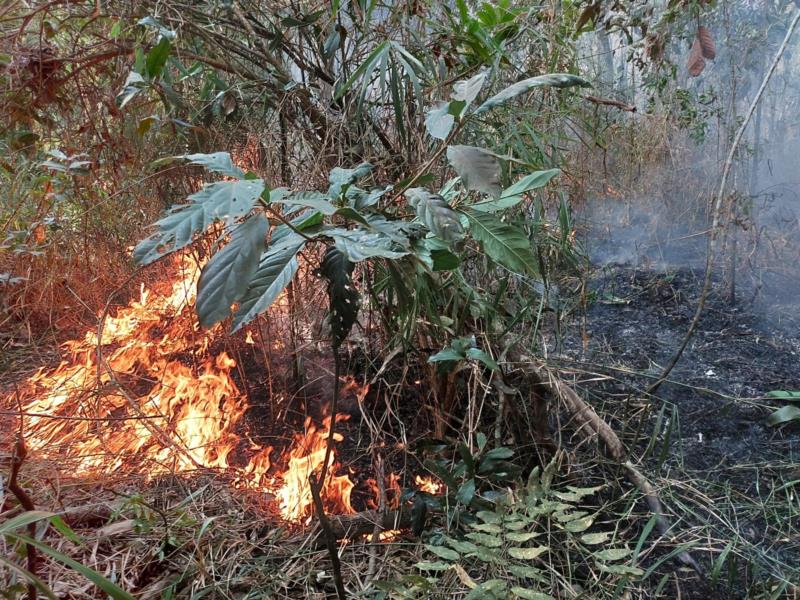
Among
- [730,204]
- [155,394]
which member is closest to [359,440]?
[155,394]

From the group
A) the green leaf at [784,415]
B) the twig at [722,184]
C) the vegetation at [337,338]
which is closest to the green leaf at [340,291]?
the vegetation at [337,338]

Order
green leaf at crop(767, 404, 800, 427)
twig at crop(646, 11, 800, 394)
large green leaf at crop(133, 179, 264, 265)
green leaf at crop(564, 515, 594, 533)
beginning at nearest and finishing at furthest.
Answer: large green leaf at crop(133, 179, 264, 265) < green leaf at crop(564, 515, 594, 533) < twig at crop(646, 11, 800, 394) < green leaf at crop(767, 404, 800, 427)

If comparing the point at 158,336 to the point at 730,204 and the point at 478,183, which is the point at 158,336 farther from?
the point at 730,204

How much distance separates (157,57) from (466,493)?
1250 mm

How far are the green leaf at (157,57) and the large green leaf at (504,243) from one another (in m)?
0.91

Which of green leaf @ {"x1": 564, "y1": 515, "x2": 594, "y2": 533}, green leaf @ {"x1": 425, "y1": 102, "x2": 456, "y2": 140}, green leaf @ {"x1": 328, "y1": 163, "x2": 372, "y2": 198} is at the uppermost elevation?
green leaf @ {"x1": 425, "y1": 102, "x2": 456, "y2": 140}

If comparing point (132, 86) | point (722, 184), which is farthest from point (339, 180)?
point (722, 184)

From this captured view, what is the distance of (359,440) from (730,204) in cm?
248

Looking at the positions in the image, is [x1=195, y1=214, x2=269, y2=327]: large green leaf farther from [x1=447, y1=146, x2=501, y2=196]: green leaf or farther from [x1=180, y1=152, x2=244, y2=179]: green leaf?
[x1=447, y1=146, x2=501, y2=196]: green leaf

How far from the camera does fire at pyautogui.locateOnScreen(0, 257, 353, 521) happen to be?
4.97 feet

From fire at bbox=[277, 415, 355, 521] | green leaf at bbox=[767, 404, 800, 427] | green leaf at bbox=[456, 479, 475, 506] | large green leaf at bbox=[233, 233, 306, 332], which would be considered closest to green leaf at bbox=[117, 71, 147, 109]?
large green leaf at bbox=[233, 233, 306, 332]

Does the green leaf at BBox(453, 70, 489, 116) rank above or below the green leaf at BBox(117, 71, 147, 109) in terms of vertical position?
below

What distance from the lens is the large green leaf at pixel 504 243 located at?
782 millimetres

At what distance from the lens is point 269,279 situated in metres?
0.66
